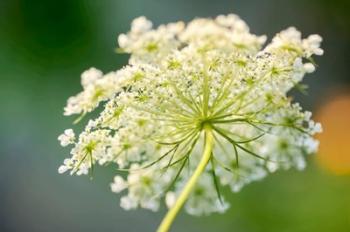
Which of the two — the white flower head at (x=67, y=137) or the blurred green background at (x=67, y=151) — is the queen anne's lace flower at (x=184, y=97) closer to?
the white flower head at (x=67, y=137)

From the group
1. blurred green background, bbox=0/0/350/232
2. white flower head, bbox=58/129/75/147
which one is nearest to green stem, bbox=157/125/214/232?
white flower head, bbox=58/129/75/147

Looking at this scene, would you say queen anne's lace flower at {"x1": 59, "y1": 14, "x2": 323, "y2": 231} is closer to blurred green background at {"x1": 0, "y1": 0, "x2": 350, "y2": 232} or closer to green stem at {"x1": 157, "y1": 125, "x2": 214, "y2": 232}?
green stem at {"x1": 157, "y1": 125, "x2": 214, "y2": 232}

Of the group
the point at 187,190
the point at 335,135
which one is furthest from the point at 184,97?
the point at 335,135

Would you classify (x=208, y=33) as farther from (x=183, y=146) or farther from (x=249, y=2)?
(x=249, y=2)

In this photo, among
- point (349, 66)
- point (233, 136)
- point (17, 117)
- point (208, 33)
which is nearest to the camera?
point (208, 33)

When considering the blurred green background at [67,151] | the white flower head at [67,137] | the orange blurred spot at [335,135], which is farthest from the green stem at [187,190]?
the orange blurred spot at [335,135]

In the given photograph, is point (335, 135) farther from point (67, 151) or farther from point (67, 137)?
point (67, 137)

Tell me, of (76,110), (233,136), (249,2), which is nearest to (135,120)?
(76,110)
